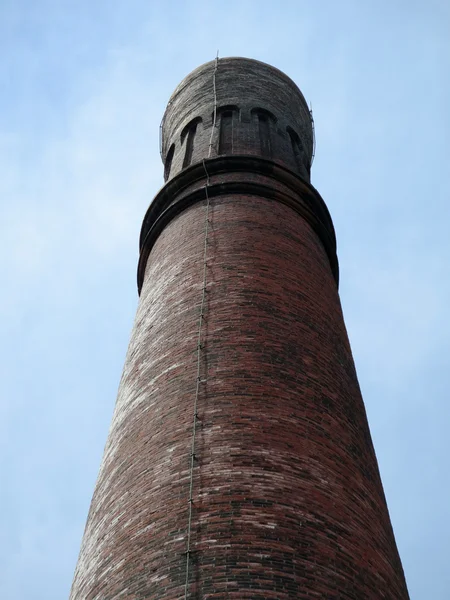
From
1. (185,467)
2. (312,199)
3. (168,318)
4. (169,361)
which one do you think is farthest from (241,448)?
(312,199)

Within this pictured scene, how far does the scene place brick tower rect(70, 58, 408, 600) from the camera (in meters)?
7.13

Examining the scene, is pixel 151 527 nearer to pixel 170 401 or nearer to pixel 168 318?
pixel 170 401

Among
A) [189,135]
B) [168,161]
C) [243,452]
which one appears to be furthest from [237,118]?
[243,452]

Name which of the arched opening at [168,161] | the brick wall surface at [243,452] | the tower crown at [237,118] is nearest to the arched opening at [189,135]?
the tower crown at [237,118]

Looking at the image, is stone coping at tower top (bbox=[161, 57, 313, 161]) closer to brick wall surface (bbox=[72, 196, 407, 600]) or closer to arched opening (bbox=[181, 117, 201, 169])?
arched opening (bbox=[181, 117, 201, 169])

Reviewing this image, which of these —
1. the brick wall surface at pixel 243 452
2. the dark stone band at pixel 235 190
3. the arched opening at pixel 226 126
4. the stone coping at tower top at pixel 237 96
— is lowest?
the brick wall surface at pixel 243 452

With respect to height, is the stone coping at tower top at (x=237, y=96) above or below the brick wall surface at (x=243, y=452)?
above

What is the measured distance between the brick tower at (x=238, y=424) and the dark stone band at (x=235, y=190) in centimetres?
3

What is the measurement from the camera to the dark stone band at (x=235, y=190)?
44.2ft

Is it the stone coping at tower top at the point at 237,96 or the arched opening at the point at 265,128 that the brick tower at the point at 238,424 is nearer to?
the arched opening at the point at 265,128

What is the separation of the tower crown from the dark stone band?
61cm

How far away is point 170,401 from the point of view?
9188 mm

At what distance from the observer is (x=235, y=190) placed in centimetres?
1338

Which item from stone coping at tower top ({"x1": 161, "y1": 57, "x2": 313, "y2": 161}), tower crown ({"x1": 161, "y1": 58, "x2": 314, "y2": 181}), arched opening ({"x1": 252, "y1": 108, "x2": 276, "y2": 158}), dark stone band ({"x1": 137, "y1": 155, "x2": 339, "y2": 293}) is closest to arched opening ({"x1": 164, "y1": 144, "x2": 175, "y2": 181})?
tower crown ({"x1": 161, "y1": 58, "x2": 314, "y2": 181})
